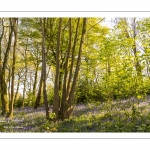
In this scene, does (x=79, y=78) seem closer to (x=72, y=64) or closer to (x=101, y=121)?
(x=72, y=64)

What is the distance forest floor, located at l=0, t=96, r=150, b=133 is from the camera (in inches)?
278

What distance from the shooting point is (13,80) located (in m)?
9.12

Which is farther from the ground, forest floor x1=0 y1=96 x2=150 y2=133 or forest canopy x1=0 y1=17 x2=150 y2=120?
forest canopy x1=0 y1=17 x2=150 y2=120

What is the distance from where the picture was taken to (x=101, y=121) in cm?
747

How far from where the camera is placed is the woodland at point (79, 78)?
7312 millimetres

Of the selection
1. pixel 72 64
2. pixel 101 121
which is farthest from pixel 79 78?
pixel 101 121

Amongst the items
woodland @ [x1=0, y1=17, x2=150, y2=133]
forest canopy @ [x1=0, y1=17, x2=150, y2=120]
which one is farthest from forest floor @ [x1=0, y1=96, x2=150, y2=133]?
forest canopy @ [x1=0, y1=17, x2=150, y2=120]

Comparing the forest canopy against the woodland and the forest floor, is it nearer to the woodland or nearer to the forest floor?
the woodland

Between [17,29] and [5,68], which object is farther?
[5,68]

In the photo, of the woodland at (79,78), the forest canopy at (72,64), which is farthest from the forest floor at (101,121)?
the forest canopy at (72,64)
